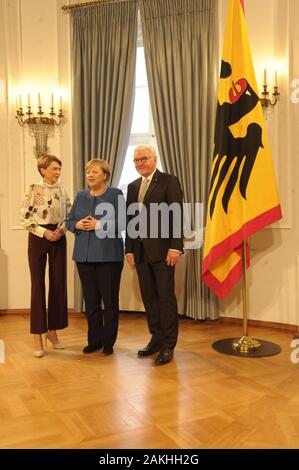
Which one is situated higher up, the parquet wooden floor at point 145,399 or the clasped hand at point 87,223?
the clasped hand at point 87,223

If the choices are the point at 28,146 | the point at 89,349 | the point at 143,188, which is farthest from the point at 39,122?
Result: the point at 89,349

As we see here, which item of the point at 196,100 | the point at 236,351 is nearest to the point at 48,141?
the point at 196,100

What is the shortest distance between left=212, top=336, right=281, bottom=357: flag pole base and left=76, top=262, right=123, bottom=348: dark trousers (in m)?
0.80

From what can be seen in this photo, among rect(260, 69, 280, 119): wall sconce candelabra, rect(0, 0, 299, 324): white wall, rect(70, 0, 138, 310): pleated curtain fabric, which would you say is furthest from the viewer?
rect(70, 0, 138, 310): pleated curtain fabric

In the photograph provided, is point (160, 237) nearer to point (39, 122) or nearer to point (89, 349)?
point (89, 349)

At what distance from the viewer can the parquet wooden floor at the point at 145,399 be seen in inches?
82.8

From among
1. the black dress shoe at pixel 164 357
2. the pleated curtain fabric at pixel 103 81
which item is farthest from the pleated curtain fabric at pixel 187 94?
the black dress shoe at pixel 164 357

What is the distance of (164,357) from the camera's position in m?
3.20

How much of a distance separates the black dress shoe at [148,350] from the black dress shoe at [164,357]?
159 mm

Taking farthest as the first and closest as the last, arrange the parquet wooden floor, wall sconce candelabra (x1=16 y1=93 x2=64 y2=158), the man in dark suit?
wall sconce candelabra (x1=16 y1=93 x2=64 y2=158)
the man in dark suit
the parquet wooden floor

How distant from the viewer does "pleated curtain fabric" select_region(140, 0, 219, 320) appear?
13.8 ft

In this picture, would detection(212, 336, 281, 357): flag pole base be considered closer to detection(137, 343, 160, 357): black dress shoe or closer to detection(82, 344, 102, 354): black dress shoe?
detection(137, 343, 160, 357): black dress shoe

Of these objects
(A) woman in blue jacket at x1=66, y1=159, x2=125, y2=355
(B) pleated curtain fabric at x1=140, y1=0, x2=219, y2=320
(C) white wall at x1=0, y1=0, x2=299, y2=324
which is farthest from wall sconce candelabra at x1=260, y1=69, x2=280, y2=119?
(A) woman in blue jacket at x1=66, y1=159, x2=125, y2=355

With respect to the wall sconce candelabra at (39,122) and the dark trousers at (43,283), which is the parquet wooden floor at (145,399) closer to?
the dark trousers at (43,283)
